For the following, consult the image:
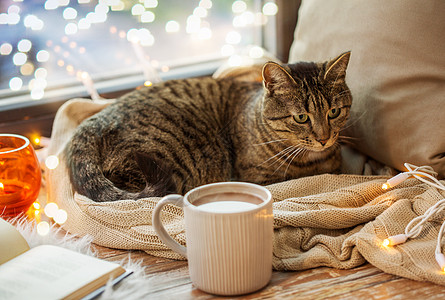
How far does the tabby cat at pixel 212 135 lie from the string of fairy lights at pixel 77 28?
355mm

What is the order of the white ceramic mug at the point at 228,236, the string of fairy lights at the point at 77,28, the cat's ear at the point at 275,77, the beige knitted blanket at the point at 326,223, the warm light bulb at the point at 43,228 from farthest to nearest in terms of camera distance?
the string of fairy lights at the point at 77,28 < the cat's ear at the point at 275,77 < the warm light bulb at the point at 43,228 < the beige knitted blanket at the point at 326,223 < the white ceramic mug at the point at 228,236

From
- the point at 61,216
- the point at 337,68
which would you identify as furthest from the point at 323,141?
the point at 61,216

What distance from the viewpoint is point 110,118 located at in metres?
1.37

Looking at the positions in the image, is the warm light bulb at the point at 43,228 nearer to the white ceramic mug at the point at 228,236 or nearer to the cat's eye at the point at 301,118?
the white ceramic mug at the point at 228,236

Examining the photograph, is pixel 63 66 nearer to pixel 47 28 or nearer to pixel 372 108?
pixel 47 28

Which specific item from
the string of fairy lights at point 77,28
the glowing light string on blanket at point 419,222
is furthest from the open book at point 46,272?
the string of fairy lights at point 77,28

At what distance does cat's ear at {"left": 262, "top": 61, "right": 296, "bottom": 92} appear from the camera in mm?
1226

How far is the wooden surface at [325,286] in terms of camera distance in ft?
2.93

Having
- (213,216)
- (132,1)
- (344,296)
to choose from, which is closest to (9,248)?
(213,216)

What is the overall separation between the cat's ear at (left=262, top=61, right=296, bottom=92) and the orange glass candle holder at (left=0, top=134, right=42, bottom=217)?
0.65m

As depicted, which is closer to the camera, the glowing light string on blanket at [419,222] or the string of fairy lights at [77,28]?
the glowing light string on blanket at [419,222]

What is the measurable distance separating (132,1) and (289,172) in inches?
37.7

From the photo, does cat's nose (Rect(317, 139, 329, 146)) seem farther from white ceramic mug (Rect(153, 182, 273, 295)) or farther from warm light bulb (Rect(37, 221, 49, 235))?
warm light bulb (Rect(37, 221, 49, 235))

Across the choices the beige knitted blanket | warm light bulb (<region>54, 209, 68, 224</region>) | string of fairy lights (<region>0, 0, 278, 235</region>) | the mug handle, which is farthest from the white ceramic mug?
string of fairy lights (<region>0, 0, 278, 235</region>)
